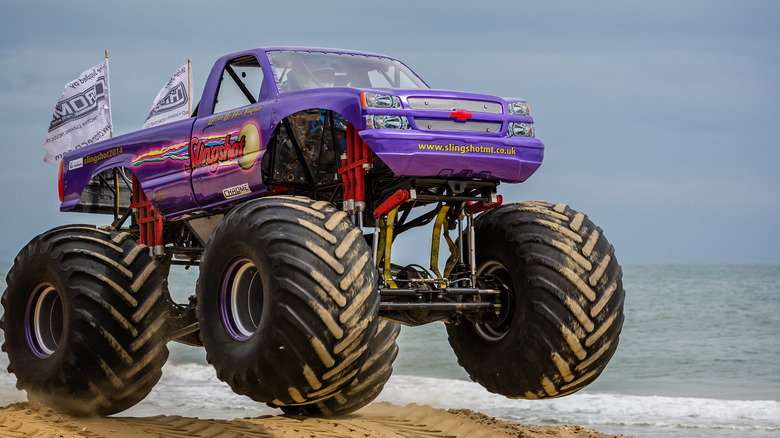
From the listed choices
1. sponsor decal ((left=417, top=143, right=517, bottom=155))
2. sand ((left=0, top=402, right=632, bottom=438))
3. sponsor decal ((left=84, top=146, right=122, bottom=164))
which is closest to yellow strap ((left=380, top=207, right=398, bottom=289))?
sponsor decal ((left=417, top=143, right=517, bottom=155))

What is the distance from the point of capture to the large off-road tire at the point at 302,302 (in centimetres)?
706

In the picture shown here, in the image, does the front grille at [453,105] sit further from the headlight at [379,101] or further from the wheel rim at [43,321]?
the wheel rim at [43,321]

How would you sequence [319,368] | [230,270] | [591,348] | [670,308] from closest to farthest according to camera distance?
[319,368]
[230,270]
[591,348]
[670,308]

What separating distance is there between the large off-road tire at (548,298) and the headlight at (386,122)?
159 centimetres

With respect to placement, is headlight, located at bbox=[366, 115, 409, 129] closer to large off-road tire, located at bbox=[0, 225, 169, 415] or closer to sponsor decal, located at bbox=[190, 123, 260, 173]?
sponsor decal, located at bbox=[190, 123, 260, 173]

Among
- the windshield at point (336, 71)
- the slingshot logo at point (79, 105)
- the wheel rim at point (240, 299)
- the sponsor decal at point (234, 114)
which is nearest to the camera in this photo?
the wheel rim at point (240, 299)

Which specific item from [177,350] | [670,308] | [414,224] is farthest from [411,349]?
[414,224]

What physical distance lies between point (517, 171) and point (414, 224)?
4.06 ft

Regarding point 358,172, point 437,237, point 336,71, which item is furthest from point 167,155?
point 437,237

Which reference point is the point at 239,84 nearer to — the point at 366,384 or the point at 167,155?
the point at 167,155

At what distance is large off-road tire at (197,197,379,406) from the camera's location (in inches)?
278

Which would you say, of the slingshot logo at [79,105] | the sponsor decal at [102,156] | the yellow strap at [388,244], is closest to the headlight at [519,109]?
the yellow strap at [388,244]

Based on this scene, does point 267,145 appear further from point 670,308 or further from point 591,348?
point 670,308

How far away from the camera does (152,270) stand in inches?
387
